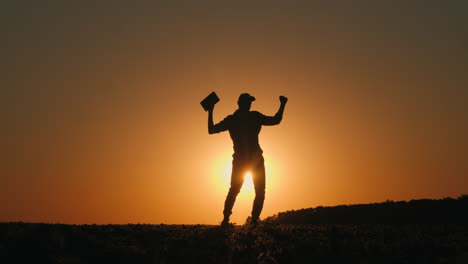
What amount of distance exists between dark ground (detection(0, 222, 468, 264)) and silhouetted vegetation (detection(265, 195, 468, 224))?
7.16 metres

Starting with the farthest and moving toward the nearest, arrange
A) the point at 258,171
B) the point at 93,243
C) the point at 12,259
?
1. the point at 258,171
2. the point at 93,243
3. the point at 12,259

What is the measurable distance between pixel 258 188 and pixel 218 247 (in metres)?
5.51

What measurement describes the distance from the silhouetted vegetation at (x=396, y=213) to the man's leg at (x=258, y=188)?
18.1ft

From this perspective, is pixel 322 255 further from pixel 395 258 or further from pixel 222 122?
pixel 222 122

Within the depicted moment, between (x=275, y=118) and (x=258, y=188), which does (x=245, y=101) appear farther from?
(x=258, y=188)

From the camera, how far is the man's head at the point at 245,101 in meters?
14.4

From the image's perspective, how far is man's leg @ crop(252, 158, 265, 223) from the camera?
1405 cm

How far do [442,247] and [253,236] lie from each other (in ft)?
10.5

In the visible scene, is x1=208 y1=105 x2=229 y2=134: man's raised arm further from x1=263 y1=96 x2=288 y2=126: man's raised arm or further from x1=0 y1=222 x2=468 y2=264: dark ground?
x1=0 y1=222 x2=468 y2=264: dark ground

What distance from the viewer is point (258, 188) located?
14062mm

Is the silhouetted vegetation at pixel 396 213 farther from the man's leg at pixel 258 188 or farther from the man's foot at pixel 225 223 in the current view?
the man's foot at pixel 225 223

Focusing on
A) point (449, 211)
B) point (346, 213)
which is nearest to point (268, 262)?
point (449, 211)

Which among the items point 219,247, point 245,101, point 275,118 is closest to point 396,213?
point 275,118

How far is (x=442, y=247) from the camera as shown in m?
8.51
